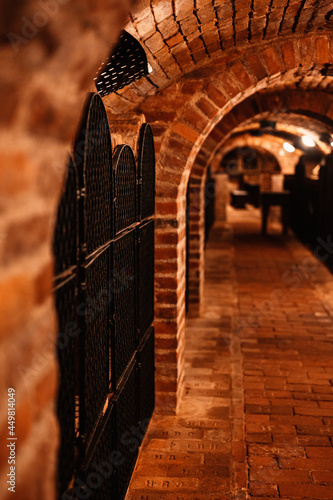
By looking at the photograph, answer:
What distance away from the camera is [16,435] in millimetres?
951

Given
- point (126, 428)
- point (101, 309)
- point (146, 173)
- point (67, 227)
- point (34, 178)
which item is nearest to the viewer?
point (34, 178)

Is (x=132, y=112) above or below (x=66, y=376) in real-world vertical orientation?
above

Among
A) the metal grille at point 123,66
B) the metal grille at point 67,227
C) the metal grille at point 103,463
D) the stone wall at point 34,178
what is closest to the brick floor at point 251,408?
the metal grille at point 103,463

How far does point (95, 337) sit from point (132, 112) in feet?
6.73

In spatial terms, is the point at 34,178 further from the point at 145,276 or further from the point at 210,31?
the point at 210,31

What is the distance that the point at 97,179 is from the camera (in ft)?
6.27

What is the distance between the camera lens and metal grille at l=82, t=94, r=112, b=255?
68.2 inches

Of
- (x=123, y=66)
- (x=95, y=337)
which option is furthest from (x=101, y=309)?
(x=123, y=66)

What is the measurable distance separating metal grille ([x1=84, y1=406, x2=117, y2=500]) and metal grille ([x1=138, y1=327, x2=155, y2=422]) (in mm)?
688

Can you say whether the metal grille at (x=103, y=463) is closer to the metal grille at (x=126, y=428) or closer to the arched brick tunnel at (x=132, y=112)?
the metal grille at (x=126, y=428)

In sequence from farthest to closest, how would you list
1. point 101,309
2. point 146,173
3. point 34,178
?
1. point 146,173
2. point 101,309
3. point 34,178

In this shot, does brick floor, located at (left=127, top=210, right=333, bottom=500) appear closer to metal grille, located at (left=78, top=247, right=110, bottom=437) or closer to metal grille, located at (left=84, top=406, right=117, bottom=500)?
metal grille, located at (left=84, top=406, right=117, bottom=500)

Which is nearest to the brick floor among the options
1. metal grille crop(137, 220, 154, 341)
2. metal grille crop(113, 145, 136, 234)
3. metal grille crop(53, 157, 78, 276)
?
metal grille crop(137, 220, 154, 341)

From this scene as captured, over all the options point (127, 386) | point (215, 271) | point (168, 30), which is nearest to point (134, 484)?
point (127, 386)
